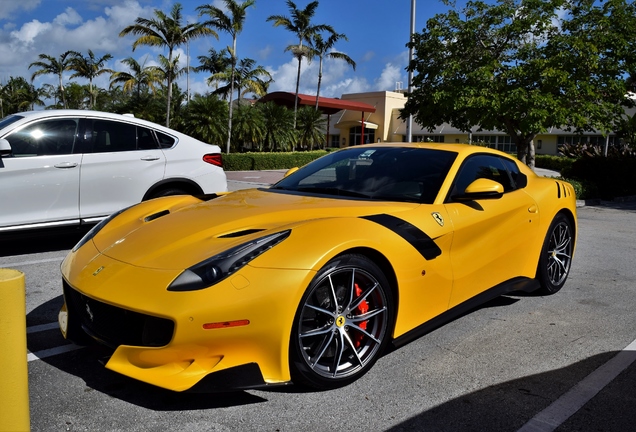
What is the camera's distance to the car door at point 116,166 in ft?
21.2

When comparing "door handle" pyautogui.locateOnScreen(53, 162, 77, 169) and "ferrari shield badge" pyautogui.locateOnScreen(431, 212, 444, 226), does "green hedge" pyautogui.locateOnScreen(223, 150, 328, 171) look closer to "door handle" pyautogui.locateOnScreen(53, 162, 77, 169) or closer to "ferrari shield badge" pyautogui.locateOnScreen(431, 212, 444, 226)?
"door handle" pyautogui.locateOnScreen(53, 162, 77, 169)

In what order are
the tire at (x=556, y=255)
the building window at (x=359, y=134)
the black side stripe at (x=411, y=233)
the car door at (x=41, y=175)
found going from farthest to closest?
the building window at (x=359, y=134)
the car door at (x=41, y=175)
the tire at (x=556, y=255)
the black side stripe at (x=411, y=233)

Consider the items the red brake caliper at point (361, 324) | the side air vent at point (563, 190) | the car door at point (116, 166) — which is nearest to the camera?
the red brake caliper at point (361, 324)

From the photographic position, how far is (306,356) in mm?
2980

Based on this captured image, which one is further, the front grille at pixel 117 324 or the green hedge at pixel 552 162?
the green hedge at pixel 552 162

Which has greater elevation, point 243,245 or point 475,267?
point 243,245

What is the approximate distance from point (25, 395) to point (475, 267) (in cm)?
287

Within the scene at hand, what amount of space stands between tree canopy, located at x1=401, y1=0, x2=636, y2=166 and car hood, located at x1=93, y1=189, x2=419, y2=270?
1174cm

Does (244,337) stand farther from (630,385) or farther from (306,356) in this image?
(630,385)

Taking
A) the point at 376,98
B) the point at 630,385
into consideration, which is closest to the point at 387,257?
the point at 630,385

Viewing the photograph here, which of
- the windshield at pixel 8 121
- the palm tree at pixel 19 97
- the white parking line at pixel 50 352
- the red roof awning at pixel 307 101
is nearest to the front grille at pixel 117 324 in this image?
the white parking line at pixel 50 352

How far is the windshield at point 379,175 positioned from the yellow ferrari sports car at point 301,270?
0.05 feet

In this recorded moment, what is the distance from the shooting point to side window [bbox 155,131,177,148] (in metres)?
7.04

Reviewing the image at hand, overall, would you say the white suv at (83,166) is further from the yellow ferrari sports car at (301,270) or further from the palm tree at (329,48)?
the palm tree at (329,48)
